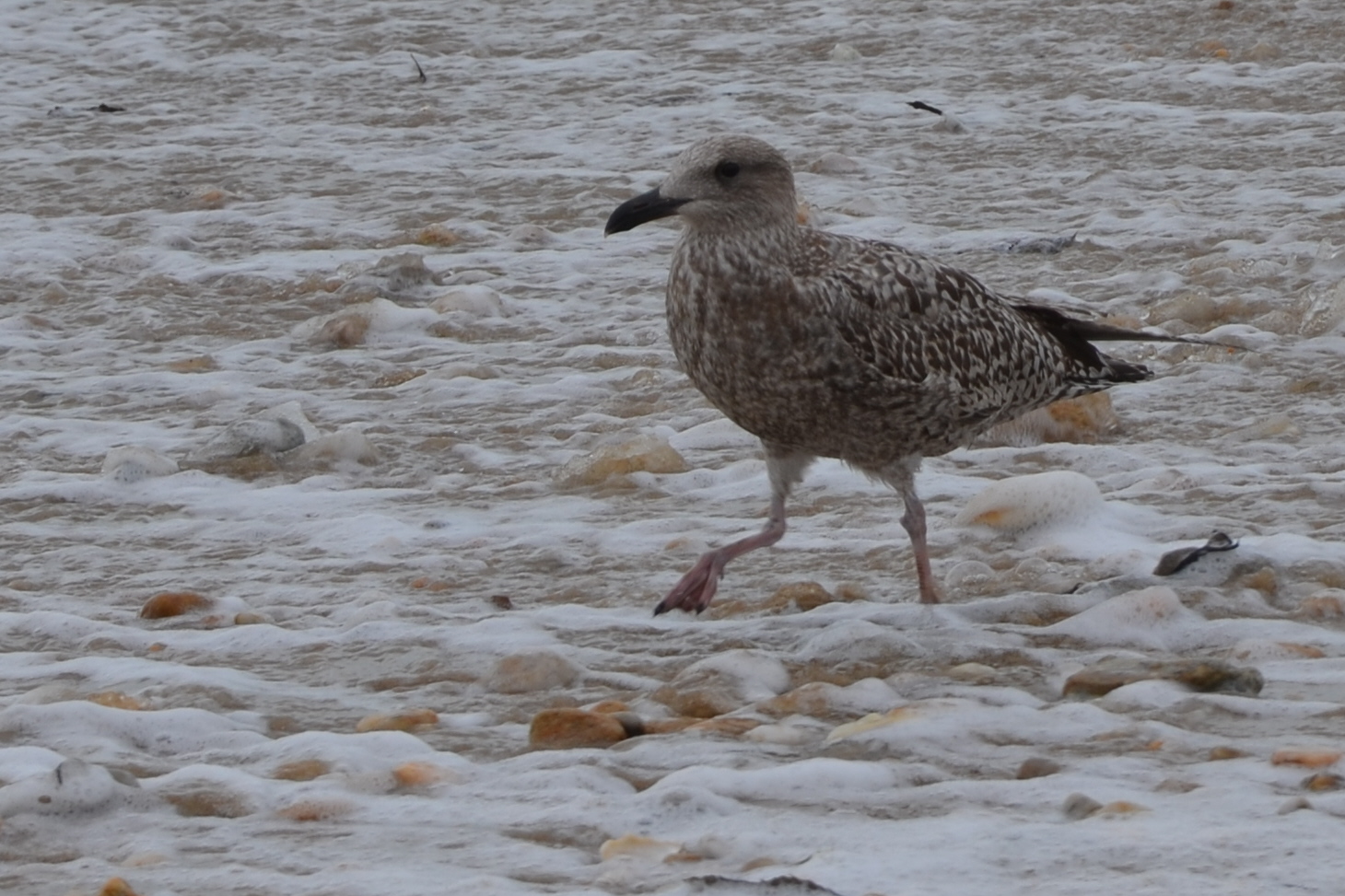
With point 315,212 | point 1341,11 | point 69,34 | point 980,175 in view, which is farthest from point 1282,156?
point 69,34

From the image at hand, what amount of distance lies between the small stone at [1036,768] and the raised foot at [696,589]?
5.13 ft

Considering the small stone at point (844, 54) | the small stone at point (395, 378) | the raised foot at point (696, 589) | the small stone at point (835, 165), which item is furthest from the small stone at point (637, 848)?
the small stone at point (844, 54)

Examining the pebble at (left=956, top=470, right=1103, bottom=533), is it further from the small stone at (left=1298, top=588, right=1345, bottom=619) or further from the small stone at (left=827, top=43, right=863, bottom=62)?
the small stone at (left=827, top=43, right=863, bottom=62)

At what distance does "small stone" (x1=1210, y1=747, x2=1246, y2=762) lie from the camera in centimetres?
416

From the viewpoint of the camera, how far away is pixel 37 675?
197 inches

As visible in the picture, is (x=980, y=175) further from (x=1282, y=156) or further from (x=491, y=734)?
(x=491, y=734)

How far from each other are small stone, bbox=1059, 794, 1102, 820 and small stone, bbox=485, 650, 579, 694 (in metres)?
1.52

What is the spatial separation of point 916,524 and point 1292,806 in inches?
83.8

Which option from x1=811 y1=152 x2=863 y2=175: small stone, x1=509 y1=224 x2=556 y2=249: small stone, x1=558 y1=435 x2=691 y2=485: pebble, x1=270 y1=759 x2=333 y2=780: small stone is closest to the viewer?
x1=270 y1=759 x2=333 y2=780: small stone

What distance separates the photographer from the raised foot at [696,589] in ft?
18.2

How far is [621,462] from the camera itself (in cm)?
682

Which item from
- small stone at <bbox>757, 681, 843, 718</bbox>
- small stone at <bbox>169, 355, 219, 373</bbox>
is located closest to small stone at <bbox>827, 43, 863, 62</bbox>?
small stone at <bbox>169, 355, 219, 373</bbox>

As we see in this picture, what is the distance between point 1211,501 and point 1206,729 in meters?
2.03

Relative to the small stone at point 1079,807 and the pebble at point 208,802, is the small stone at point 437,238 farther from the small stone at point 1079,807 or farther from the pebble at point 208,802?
the small stone at point 1079,807
